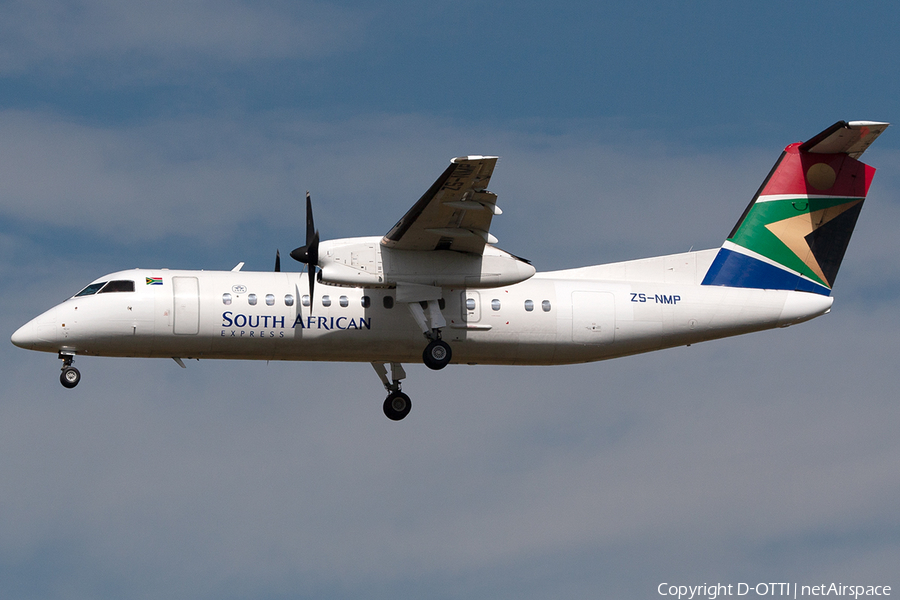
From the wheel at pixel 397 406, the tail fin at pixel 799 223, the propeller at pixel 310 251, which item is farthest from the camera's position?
the wheel at pixel 397 406

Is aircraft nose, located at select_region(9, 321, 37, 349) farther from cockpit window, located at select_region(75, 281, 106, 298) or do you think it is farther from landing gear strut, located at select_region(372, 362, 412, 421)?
landing gear strut, located at select_region(372, 362, 412, 421)

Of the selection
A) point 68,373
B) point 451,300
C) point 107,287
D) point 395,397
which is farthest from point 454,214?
point 68,373

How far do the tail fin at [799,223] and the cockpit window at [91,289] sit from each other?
36.6ft

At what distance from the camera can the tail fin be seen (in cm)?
2214

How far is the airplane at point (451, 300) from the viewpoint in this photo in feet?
65.3

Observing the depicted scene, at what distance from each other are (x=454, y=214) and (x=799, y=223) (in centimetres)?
757

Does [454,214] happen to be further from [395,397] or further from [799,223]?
[799,223]

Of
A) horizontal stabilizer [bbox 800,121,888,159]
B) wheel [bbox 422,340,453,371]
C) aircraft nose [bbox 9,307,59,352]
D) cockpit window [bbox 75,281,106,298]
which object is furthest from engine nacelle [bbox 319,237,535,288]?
horizontal stabilizer [bbox 800,121,888,159]

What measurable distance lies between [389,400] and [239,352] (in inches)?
143

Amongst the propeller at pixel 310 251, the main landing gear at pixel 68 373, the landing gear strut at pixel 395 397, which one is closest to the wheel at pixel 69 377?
the main landing gear at pixel 68 373

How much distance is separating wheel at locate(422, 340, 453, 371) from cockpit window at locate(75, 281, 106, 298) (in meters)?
5.84

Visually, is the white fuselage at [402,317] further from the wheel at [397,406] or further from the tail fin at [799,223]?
the wheel at [397,406]

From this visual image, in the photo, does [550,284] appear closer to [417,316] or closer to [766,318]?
[417,316]

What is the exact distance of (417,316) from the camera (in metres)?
20.2
